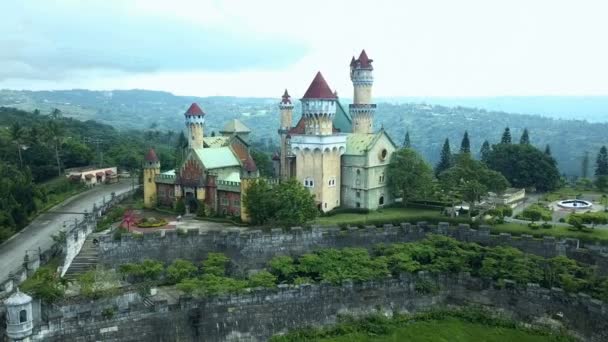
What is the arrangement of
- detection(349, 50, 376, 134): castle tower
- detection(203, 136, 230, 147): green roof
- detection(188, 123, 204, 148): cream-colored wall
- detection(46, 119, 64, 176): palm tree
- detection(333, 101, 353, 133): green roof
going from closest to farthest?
1. detection(188, 123, 204, 148): cream-colored wall
2. detection(349, 50, 376, 134): castle tower
3. detection(203, 136, 230, 147): green roof
4. detection(333, 101, 353, 133): green roof
5. detection(46, 119, 64, 176): palm tree

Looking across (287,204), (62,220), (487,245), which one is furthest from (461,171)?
(62,220)

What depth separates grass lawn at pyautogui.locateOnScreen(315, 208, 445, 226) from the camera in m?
33.6

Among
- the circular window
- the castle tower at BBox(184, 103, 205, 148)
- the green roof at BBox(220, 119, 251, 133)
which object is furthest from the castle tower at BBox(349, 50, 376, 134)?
the castle tower at BBox(184, 103, 205, 148)

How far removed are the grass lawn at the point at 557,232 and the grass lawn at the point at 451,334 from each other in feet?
28.3

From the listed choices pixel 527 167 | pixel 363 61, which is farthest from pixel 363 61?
pixel 527 167

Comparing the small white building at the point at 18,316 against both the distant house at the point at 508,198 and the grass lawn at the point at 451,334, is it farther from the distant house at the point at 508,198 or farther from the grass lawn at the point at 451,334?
the distant house at the point at 508,198

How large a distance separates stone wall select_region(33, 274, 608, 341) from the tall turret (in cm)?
1552

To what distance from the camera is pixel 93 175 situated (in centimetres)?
5528

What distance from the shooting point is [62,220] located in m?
39.7

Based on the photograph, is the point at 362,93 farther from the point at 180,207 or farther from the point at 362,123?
the point at 180,207

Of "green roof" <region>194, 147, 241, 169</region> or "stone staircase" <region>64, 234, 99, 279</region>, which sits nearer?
"stone staircase" <region>64, 234, 99, 279</region>

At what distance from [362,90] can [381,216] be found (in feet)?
44.2

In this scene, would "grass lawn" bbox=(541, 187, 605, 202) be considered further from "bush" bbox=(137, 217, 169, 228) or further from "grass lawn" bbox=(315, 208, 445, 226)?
"bush" bbox=(137, 217, 169, 228)

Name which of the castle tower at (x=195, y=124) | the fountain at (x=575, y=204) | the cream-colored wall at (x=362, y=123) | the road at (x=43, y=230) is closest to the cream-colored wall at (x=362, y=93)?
the cream-colored wall at (x=362, y=123)
